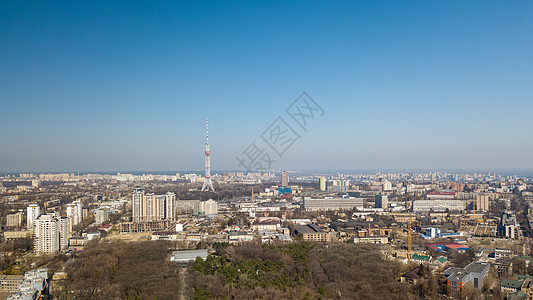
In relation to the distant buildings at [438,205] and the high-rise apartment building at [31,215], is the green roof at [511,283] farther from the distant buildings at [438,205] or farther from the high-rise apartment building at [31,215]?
the high-rise apartment building at [31,215]

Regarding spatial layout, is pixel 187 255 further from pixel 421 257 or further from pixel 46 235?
pixel 421 257

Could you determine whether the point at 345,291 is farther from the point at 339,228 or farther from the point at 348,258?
the point at 339,228

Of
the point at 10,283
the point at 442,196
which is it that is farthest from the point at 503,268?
the point at 442,196

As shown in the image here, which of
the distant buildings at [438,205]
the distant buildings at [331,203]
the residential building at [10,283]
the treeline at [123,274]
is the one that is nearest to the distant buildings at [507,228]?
the distant buildings at [438,205]

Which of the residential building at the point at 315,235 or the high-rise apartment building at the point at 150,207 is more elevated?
the high-rise apartment building at the point at 150,207

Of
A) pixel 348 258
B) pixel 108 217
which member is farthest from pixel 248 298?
pixel 108 217

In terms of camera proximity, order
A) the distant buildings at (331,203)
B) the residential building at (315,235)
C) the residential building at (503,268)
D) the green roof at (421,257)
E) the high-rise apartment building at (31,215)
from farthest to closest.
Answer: the distant buildings at (331,203), the high-rise apartment building at (31,215), the residential building at (315,235), the green roof at (421,257), the residential building at (503,268)
